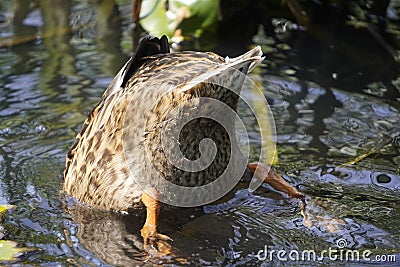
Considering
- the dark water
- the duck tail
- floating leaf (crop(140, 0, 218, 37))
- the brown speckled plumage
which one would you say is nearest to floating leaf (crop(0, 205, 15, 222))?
the dark water

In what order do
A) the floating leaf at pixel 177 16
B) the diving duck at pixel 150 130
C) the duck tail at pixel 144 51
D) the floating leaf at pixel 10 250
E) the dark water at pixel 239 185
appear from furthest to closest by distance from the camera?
the floating leaf at pixel 177 16 → the duck tail at pixel 144 51 → the dark water at pixel 239 185 → the diving duck at pixel 150 130 → the floating leaf at pixel 10 250

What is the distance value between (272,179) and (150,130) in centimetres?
101

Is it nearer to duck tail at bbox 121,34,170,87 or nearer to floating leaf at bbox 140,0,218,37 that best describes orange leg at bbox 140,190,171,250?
duck tail at bbox 121,34,170,87

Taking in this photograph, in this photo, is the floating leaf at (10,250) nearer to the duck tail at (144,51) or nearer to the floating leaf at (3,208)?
the floating leaf at (3,208)

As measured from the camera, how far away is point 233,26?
8.02m

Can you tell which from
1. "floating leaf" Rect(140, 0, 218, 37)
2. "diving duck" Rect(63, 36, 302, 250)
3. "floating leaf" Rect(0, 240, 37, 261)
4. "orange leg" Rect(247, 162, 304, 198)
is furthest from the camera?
"floating leaf" Rect(140, 0, 218, 37)

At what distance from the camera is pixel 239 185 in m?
5.22

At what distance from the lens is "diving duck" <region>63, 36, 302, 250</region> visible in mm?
4316

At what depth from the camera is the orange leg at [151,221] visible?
448cm

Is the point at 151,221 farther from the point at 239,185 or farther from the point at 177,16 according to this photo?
the point at 177,16

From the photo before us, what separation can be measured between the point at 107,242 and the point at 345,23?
4.43m

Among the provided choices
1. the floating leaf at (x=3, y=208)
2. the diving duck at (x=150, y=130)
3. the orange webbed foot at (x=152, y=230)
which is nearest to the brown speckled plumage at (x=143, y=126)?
the diving duck at (x=150, y=130)

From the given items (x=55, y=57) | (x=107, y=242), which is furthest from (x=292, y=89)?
(x=107, y=242)

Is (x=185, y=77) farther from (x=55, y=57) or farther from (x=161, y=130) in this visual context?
(x=55, y=57)
